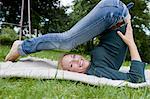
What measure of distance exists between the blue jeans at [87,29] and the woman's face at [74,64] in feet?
0.81

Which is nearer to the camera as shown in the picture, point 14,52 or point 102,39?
point 102,39

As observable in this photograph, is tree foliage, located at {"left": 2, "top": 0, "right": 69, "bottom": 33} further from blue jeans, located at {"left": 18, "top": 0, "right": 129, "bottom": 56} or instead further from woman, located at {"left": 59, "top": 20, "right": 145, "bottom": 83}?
woman, located at {"left": 59, "top": 20, "right": 145, "bottom": 83}

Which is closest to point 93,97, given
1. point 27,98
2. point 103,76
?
point 27,98

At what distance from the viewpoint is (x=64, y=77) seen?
385 cm

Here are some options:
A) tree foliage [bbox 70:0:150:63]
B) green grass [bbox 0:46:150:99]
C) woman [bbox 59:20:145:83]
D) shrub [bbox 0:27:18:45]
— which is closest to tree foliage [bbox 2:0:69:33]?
shrub [bbox 0:27:18:45]

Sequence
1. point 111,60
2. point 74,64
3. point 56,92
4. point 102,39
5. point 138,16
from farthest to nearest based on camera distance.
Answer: point 138,16
point 102,39
point 111,60
point 74,64
point 56,92

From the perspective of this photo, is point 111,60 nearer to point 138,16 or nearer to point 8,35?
point 8,35

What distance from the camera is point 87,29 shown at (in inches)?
177

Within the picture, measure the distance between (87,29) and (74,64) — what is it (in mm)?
423

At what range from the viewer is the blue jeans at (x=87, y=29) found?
4.46 meters

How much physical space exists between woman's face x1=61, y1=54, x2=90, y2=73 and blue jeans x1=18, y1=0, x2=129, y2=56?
25 cm

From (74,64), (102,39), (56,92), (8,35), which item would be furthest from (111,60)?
(8,35)

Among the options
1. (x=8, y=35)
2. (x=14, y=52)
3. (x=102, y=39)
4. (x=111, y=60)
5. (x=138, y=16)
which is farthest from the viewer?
(x=138, y=16)

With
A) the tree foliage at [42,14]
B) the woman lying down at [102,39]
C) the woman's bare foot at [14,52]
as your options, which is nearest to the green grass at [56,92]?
the woman lying down at [102,39]
